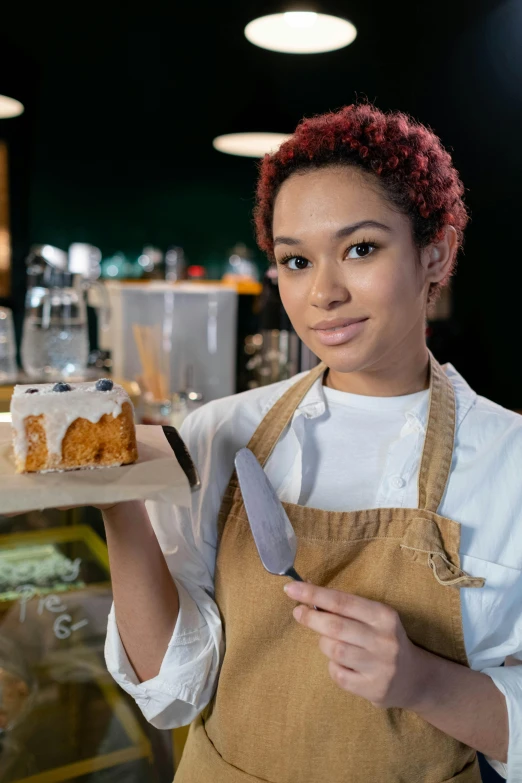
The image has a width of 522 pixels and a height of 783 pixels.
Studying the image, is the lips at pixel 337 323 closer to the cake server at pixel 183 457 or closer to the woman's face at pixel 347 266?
the woman's face at pixel 347 266

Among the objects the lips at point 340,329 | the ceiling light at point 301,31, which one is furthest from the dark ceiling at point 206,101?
the lips at point 340,329

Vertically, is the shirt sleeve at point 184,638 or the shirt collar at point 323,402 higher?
the shirt collar at point 323,402

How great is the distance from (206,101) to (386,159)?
12.1ft

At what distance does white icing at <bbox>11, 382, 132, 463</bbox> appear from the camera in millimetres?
1021

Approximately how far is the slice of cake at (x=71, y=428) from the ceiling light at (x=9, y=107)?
298 cm

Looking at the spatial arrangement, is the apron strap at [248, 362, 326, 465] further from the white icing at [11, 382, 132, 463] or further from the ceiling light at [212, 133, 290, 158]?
the ceiling light at [212, 133, 290, 158]

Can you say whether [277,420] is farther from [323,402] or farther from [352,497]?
[352,497]

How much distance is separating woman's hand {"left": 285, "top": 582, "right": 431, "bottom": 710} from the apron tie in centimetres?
14

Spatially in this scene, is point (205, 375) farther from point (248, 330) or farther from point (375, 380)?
point (375, 380)

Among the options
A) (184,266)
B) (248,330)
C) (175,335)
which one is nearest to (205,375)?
(175,335)

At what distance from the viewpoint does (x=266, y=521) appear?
Result: 96 cm

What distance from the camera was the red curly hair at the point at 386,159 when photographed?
3.54 ft

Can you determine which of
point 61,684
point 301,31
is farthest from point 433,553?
point 301,31

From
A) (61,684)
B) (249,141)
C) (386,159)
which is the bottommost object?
(61,684)
